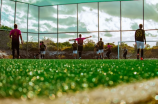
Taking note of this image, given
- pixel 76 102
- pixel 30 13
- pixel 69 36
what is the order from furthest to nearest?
pixel 30 13 → pixel 69 36 → pixel 76 102

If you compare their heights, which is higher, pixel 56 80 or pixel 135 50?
pixel 135 50

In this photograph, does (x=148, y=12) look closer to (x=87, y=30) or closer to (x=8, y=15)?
(x=87, y=30)

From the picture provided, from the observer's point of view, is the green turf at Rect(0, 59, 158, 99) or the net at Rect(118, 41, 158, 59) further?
the net at Rect(118, 41, 158, 59)

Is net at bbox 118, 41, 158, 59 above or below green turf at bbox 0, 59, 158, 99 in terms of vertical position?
above

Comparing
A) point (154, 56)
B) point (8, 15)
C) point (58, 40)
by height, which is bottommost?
point (154, 56)

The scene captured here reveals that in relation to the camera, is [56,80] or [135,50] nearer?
[56,80]

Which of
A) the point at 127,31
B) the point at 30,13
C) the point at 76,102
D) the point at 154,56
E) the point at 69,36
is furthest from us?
the point at 30,13

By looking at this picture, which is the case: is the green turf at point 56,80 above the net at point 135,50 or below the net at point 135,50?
below

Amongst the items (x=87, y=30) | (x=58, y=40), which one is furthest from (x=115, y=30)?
(x=58, y=40)

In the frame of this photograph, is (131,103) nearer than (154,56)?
Yes

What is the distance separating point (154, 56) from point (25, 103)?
13.1 m

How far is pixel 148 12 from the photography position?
16.5m

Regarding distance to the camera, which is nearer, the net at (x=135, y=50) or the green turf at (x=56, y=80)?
the green turf at (x=56, y=80)

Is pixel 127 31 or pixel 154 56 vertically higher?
pixel 127 31
